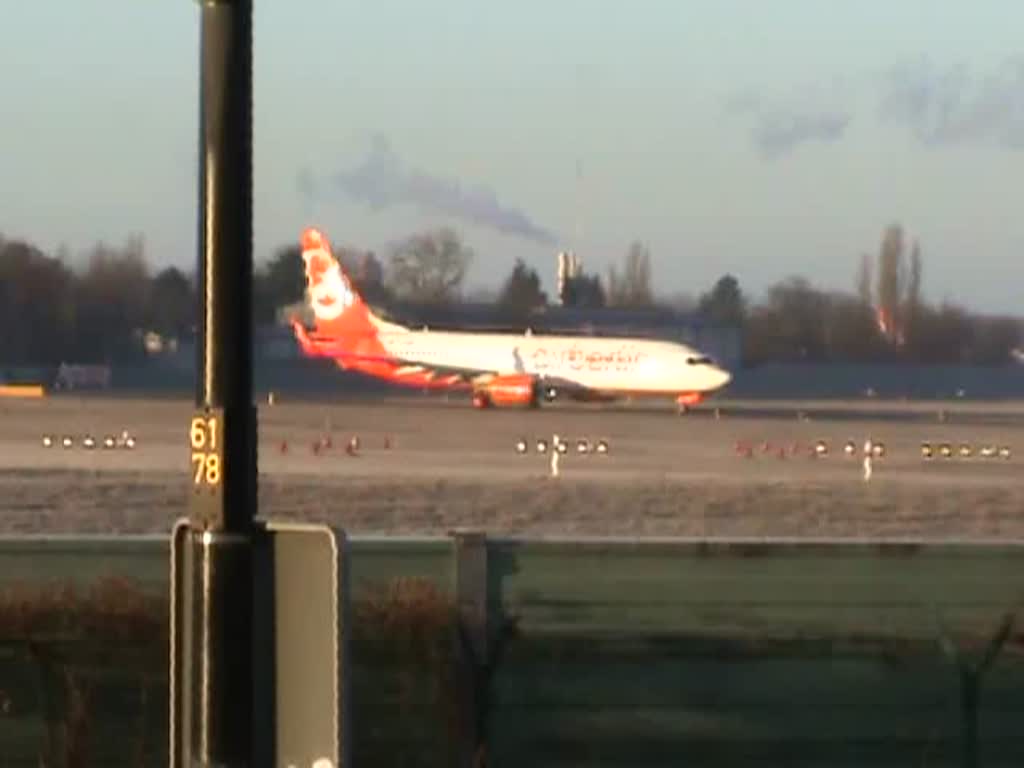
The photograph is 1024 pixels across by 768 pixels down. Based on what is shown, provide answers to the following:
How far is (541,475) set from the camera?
42750mm

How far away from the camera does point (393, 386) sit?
119m

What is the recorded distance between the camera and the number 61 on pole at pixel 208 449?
17.8ft

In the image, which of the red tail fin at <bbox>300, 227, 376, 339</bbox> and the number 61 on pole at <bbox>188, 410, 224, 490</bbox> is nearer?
the number 61 on pole at <bbox>188, 410, 224, 490</bbox>

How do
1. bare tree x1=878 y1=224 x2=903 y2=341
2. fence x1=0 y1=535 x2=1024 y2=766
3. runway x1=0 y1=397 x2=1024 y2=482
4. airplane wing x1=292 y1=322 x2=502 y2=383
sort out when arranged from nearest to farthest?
fence x1=0 y1=535 x2=1024 y2=766 → runway x1=0 y1=397 x2=1024 y2=482 → airplane wing x1=292 y1=322 x2=502 y2=383 → bare tree x1=878 y1=224 x2=903 y2=341

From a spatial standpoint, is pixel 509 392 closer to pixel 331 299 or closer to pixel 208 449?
pixel 331 299

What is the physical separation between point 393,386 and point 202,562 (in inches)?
4477

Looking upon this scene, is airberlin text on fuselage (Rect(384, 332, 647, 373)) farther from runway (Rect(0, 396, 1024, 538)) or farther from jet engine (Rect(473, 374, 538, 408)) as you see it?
runway (Rect(0, 396, 1024, 538))

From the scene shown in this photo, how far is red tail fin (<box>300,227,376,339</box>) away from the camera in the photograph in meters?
93.8

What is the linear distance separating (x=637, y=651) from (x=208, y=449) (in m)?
5.31

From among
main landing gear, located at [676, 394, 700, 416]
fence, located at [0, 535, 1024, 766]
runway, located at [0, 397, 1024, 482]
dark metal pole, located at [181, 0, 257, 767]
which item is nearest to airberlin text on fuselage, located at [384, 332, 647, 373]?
runway, located at [0, 397, 1024, 482]

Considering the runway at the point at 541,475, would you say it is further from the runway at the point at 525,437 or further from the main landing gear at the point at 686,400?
the main landing gear at the point at 686,400

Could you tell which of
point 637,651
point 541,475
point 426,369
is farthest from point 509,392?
point 637,651

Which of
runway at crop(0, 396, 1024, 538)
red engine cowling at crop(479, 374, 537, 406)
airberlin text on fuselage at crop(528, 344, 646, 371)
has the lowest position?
runway at crop(0, 396, 1024, 538)

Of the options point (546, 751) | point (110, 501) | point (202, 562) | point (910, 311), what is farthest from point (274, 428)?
point (910, 311)
